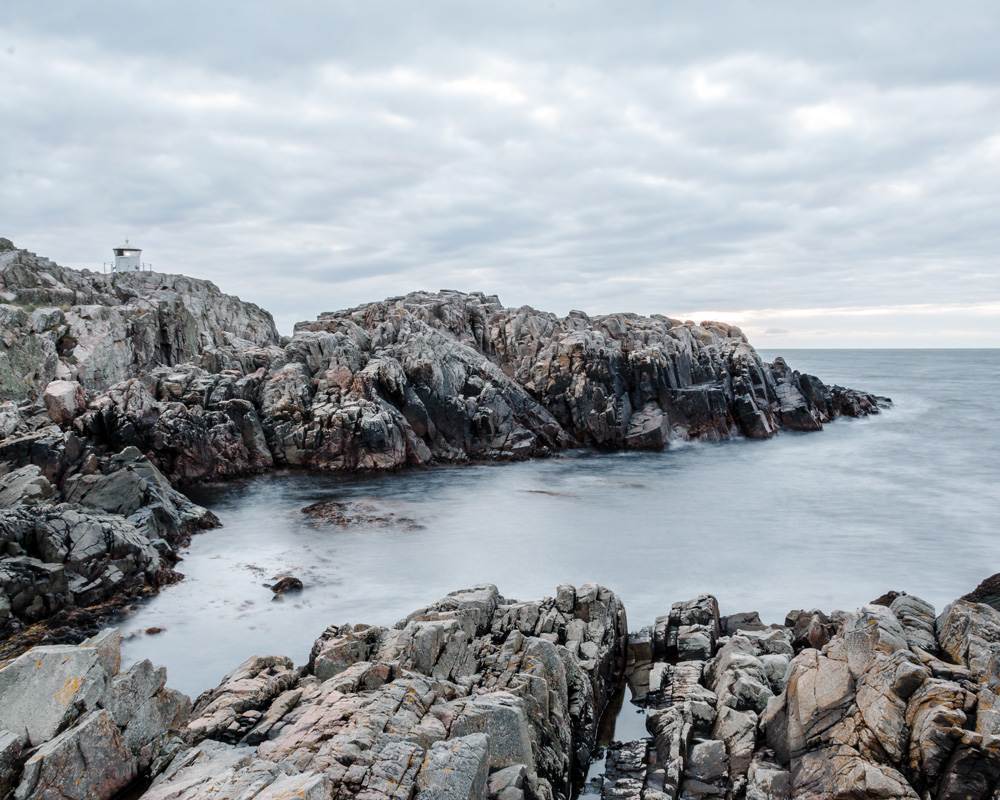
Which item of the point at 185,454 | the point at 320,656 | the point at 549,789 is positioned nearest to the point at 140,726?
the point at 320,656

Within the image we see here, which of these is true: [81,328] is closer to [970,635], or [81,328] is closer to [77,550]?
[77,550]

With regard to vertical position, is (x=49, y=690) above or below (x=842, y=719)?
above

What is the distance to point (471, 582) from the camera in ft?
63.6

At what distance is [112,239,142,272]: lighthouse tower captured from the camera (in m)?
59.3

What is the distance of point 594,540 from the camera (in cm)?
2345

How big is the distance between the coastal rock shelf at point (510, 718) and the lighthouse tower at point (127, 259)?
59.5 m

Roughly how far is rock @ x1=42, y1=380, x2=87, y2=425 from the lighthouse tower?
34619 mm

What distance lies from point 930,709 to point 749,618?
7.76 metres

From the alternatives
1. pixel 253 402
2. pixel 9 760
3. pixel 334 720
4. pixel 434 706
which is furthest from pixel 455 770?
pixel 253 402

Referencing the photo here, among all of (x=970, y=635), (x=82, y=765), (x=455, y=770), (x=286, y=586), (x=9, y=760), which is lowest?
(x=286, y=586)

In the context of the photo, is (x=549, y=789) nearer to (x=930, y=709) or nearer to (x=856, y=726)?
(x=856, y=726)

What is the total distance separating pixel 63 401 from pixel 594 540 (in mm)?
24949

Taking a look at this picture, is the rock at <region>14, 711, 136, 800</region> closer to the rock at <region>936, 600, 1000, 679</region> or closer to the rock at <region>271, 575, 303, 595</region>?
the rock at <region>271, 575, 303, 595</region>

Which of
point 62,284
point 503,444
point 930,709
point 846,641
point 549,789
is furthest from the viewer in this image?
point 62,284
